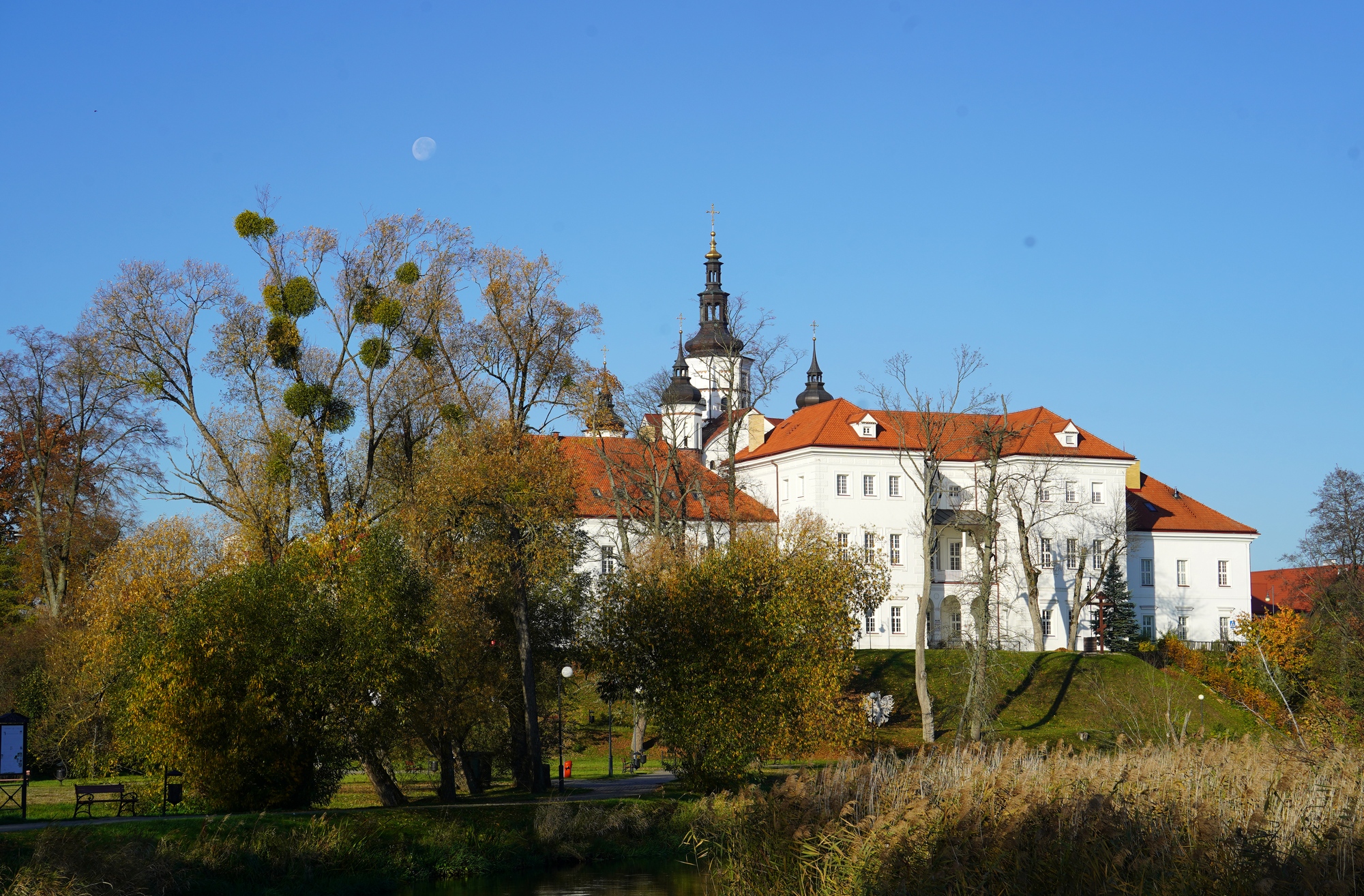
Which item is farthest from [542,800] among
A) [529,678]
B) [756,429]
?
[756,429]

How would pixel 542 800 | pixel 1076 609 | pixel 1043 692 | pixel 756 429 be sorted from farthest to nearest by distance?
pixel 756 429 < pixel 1076 609 < pixel 1043 692 < pixel 542 800

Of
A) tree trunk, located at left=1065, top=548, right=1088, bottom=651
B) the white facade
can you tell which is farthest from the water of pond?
tree trunk, located at left=1065, top=548, right=1088, bottom=651

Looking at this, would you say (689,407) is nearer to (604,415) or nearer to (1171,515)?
(1171,515)

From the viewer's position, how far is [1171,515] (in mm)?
76938

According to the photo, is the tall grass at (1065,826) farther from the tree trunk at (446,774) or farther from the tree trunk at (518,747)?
the tree trunk at (518,747)

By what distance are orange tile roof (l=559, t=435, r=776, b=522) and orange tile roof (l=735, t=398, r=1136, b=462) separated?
3.41 metres

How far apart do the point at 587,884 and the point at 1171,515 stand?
60604 mm

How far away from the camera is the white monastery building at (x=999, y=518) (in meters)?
67.1

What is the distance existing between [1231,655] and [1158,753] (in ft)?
144

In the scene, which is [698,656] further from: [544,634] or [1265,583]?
[1265,583]

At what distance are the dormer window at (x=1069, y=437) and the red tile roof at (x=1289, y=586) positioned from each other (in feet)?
42.4

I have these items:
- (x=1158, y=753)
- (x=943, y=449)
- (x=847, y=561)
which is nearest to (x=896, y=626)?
(x=943, y=449)

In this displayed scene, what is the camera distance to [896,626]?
221ft

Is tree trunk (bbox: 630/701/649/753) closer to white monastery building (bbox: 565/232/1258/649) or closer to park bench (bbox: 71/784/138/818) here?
white monastery building (bbox: 565/232/1258/649)
